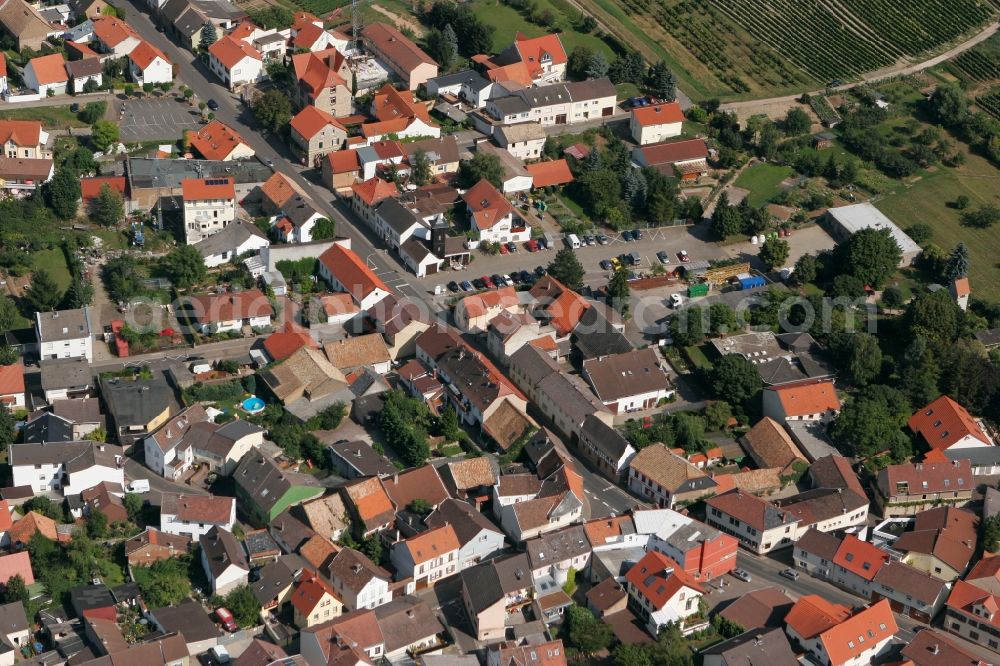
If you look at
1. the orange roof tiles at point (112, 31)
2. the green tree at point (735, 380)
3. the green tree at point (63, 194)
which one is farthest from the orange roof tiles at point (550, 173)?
the orange roof tiles at point (112, 31)

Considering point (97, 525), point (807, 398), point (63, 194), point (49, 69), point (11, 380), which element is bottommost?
point (807, 398)

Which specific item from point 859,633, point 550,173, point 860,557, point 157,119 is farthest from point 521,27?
point 859,633

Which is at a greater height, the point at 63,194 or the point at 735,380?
the point at 63,194

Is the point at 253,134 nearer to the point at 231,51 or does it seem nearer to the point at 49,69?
the point at 231,51

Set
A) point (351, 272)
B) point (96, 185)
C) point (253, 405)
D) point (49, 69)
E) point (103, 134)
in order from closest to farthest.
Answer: point (253, 405), point (351, 272), point (96, 185), point (103, 134), point (49, 69)

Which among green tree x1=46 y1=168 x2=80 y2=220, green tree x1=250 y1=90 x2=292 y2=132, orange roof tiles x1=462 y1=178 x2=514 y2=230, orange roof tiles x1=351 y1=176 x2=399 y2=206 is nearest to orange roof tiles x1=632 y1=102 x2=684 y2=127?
orange roof tiles x1=462 y1=178 x2=514 y2=230

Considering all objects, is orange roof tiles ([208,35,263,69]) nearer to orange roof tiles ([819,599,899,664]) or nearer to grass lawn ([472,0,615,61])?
grass lawn ([472,0,615,61])

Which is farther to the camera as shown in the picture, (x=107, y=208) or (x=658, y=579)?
(x=107, y=208)

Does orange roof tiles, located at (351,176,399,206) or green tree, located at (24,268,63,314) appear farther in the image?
orange roof tiles, located at (351,176,399,206)
